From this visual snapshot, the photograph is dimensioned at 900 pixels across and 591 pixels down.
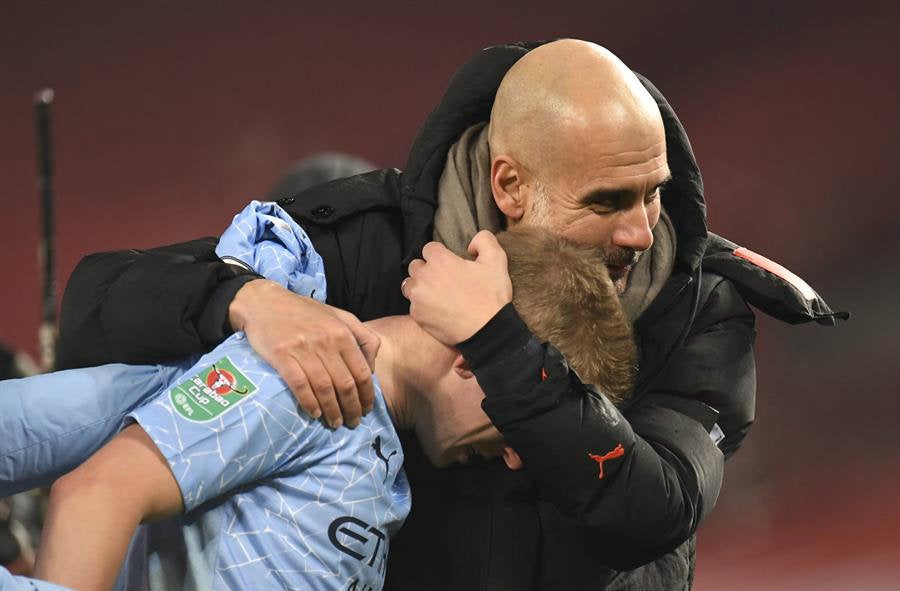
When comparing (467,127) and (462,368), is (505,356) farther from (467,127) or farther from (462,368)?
(467,127)

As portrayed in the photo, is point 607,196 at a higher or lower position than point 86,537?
higher

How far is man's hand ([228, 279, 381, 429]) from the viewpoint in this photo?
1082mm

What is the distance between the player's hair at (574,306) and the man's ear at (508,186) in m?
0.21

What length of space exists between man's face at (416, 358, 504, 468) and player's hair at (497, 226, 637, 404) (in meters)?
0.09

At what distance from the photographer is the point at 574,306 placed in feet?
3.84

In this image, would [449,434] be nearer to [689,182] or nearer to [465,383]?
[465,383]

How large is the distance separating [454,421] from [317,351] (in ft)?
0.58

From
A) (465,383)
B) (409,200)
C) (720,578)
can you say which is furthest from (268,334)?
(720,578)

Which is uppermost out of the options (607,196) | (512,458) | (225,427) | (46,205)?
(607,196)

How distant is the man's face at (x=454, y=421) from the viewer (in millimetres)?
1204

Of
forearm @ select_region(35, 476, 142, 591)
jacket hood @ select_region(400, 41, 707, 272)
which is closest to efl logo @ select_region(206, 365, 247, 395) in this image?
forearm @ select_region(35, 476, 142, 591)

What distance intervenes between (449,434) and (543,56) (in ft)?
1.66

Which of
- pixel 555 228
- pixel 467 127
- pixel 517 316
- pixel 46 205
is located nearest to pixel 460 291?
pixel 517 316

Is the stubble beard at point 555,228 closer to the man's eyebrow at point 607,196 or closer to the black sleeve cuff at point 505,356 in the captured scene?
the man's eyebrow at point 607,196
